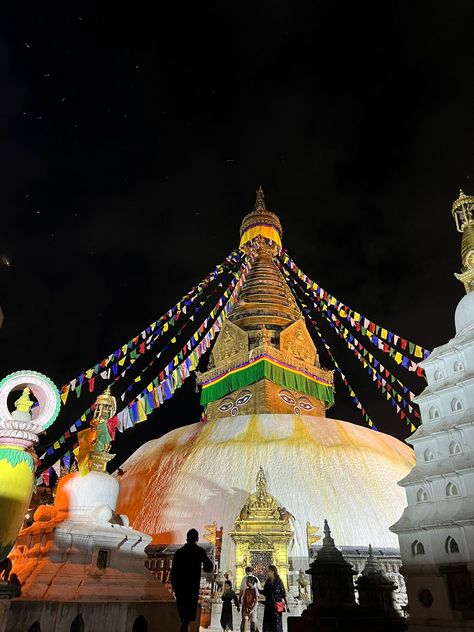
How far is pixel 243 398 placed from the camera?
67.8 ft

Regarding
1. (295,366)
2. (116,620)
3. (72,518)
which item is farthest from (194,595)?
(295,366)

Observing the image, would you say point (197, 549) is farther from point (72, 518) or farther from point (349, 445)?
point (349, 445)

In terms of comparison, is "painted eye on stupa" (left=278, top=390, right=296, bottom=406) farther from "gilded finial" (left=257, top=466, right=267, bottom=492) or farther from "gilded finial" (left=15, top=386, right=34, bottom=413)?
"gilded finial" (left=15, top=386, right=34, bottom=413)

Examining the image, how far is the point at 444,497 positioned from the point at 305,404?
12506mm

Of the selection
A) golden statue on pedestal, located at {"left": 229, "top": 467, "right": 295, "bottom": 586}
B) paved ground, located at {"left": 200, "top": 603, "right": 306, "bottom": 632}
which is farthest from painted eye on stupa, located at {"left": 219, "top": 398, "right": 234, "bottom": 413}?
paved ground, located at {"left": 200, "top": 603, "right": 306, "bottom": 632}

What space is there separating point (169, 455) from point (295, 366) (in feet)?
24.5

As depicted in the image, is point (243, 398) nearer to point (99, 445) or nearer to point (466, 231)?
point (466, 231)

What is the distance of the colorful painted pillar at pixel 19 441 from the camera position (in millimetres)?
3881

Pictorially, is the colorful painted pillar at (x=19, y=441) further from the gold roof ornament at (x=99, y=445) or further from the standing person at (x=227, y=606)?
the standing person at (x=227, y=606)

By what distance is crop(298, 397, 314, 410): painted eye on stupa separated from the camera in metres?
20.7

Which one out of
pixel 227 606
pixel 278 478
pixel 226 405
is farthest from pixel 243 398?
pixel 227 606

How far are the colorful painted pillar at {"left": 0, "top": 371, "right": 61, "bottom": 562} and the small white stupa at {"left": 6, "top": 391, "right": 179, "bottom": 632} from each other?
252cm

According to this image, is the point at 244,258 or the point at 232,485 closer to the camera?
the point at 232,485

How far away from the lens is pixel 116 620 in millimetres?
6160
